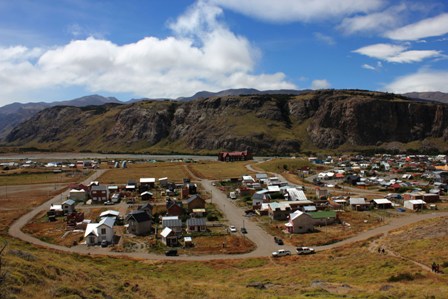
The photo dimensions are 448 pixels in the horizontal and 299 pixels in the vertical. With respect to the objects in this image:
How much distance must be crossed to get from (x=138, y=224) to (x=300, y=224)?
18426 mm

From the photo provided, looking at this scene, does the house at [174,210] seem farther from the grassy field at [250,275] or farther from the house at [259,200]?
the grassy field at [250,275]

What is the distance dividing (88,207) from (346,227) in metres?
38.2

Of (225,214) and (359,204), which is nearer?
(225,214)

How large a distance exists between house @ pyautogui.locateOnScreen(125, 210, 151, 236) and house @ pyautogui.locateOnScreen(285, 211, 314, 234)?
1619 cm

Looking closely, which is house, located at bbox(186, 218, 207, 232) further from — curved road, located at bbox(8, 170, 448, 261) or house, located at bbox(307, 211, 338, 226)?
house, located at bbox(307, 211, 338, 226)

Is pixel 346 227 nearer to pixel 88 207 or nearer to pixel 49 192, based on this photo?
pixel 88 207

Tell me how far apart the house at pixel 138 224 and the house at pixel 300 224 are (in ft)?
53.1

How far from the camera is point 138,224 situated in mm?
44812

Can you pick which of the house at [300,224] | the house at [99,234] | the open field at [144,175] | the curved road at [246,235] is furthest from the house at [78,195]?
the house at [300,224]

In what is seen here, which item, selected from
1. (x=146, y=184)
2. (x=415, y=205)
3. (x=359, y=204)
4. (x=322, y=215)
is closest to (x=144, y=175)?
(x=146, y=184)

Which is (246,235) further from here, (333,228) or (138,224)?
(138,224)

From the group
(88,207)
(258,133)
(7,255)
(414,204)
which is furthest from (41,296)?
(258,133)

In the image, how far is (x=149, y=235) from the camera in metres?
44.8

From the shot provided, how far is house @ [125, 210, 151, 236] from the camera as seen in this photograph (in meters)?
45.0
